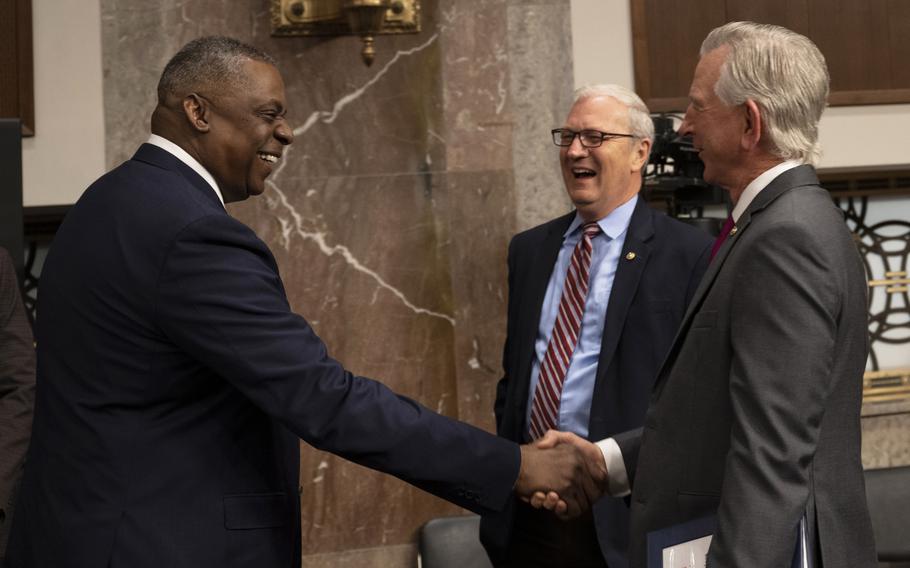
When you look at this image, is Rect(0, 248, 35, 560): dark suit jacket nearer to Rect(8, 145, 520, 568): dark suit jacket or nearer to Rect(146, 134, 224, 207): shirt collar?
Rect(8, 145, 520, 568): dark suit jacket

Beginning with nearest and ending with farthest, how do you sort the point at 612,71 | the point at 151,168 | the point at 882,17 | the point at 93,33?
the point at 151,168, the point at 93,33, the point at 612,71, the point at 882,17

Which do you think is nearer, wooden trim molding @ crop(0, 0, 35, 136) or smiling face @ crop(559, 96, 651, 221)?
smiling face @ crop(559, 96, 651, 221)

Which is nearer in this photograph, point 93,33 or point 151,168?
point 151,168

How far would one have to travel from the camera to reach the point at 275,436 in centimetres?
222

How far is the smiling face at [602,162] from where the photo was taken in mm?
3285

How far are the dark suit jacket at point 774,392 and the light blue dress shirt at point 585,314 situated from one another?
0.97 metres

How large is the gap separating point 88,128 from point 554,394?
2.32m

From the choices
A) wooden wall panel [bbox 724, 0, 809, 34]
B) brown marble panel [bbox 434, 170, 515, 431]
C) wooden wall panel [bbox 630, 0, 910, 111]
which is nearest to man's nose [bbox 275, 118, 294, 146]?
brown marble panel [bbox 434, 170, 515, 431]

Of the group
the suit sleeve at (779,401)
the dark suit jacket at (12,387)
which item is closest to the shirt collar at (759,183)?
the suit sleeve at (779,401)

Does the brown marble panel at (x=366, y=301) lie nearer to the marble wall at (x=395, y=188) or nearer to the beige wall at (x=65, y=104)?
the marble wall at (x=395, y=188)

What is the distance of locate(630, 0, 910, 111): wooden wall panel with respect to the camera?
479 cm

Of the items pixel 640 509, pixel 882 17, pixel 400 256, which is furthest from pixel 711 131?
pixel 882 17

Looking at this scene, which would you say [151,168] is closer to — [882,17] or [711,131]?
[711,131]

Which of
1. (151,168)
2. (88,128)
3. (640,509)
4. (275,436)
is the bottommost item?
(640,509)
